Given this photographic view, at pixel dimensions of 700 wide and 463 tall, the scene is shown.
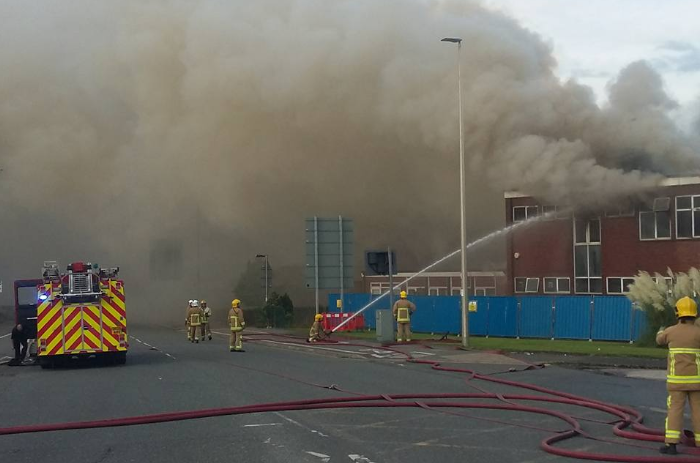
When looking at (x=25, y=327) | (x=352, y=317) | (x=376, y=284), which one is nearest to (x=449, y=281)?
(x=376, y=284)

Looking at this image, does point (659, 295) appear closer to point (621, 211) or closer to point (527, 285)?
point (621, 211)

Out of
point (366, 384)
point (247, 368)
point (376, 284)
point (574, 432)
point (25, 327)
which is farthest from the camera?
point (376, 284)

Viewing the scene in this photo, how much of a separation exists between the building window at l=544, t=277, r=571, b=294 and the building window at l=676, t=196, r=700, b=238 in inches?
219

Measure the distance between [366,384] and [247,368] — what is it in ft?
14.9

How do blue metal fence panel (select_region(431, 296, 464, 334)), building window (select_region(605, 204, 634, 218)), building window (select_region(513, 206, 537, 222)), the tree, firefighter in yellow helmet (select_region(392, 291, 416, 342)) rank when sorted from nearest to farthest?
the tree
firefighter in yellow helmet (select_region(392, 291, 416, 342))
blue metal fence panel (select_region(431, 296, 464, 334))
building window (select_region(605, 204, 634, 218))
building window (select_region(513, 206, 537, 222))

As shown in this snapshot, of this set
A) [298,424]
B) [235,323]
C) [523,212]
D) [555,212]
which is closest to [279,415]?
[298,424]

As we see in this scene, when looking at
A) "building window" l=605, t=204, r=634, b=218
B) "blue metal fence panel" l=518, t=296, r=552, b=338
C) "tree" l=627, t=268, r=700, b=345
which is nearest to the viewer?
"tree" l=627, t=268, r=700, b=345

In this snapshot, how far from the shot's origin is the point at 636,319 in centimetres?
2533

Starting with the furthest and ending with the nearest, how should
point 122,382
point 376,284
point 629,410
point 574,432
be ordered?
point 376,284 < point 122,382 < point 629,410 < point 574,432

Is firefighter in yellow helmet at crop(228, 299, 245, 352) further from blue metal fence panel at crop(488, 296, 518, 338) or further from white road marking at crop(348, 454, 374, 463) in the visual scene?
white road marking at crop(348, 454, 374, 463)

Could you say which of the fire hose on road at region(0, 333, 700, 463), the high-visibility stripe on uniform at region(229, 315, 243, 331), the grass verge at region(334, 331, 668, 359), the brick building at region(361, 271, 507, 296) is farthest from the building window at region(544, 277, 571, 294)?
the fire hose on road at region(0, 333, 700, 463)

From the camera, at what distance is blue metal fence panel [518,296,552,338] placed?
2866 cm

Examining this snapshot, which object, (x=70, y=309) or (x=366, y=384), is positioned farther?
(x=70, y=309)

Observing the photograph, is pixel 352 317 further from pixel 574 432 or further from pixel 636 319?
pixel 574 432
